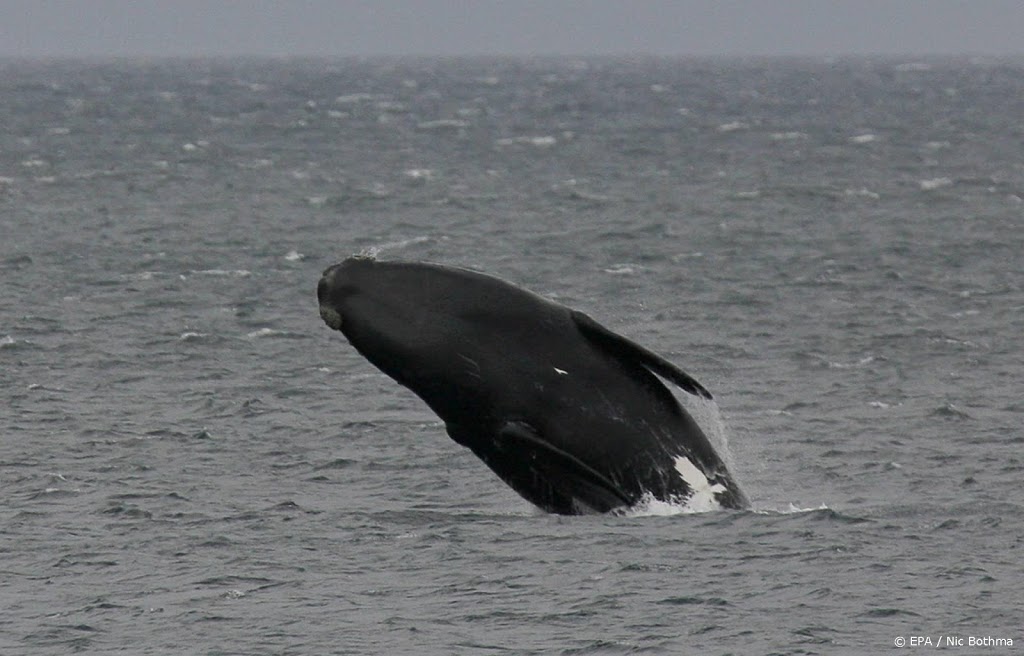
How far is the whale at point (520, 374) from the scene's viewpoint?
19938mm

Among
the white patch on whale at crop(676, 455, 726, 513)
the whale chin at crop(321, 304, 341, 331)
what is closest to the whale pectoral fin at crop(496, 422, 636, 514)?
the white patch on whale at crop(676, 455, 726, 513)

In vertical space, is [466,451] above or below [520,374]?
below

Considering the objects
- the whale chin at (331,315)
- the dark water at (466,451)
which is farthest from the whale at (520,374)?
the dark water at (466,451)

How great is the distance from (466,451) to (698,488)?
26.2 feet

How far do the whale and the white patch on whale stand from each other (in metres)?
0.04

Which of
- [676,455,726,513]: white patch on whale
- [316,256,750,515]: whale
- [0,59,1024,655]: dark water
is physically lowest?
[0,59,1024,655]: dark water

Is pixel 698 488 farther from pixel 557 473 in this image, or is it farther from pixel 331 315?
pixel 331 315

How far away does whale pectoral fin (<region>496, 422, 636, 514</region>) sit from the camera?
795 inches

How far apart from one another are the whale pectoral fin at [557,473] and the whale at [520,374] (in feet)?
0.06

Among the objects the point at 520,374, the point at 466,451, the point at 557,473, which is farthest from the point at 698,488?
the point at 466,451

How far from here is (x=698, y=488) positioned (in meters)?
21.6

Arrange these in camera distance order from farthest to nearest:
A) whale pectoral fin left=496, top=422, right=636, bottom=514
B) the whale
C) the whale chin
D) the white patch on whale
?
the white patch on whale < whale pectoral fin left=496, top=422, right=636, bottom=514 < the whale < the whale chin

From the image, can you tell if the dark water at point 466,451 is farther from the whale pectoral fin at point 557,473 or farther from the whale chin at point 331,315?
the whale chin at point 331,315

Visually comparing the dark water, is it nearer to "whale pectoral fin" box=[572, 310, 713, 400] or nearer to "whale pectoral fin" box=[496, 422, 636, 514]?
"whale pectoral fin" box=[496, 422, 636, 514]
